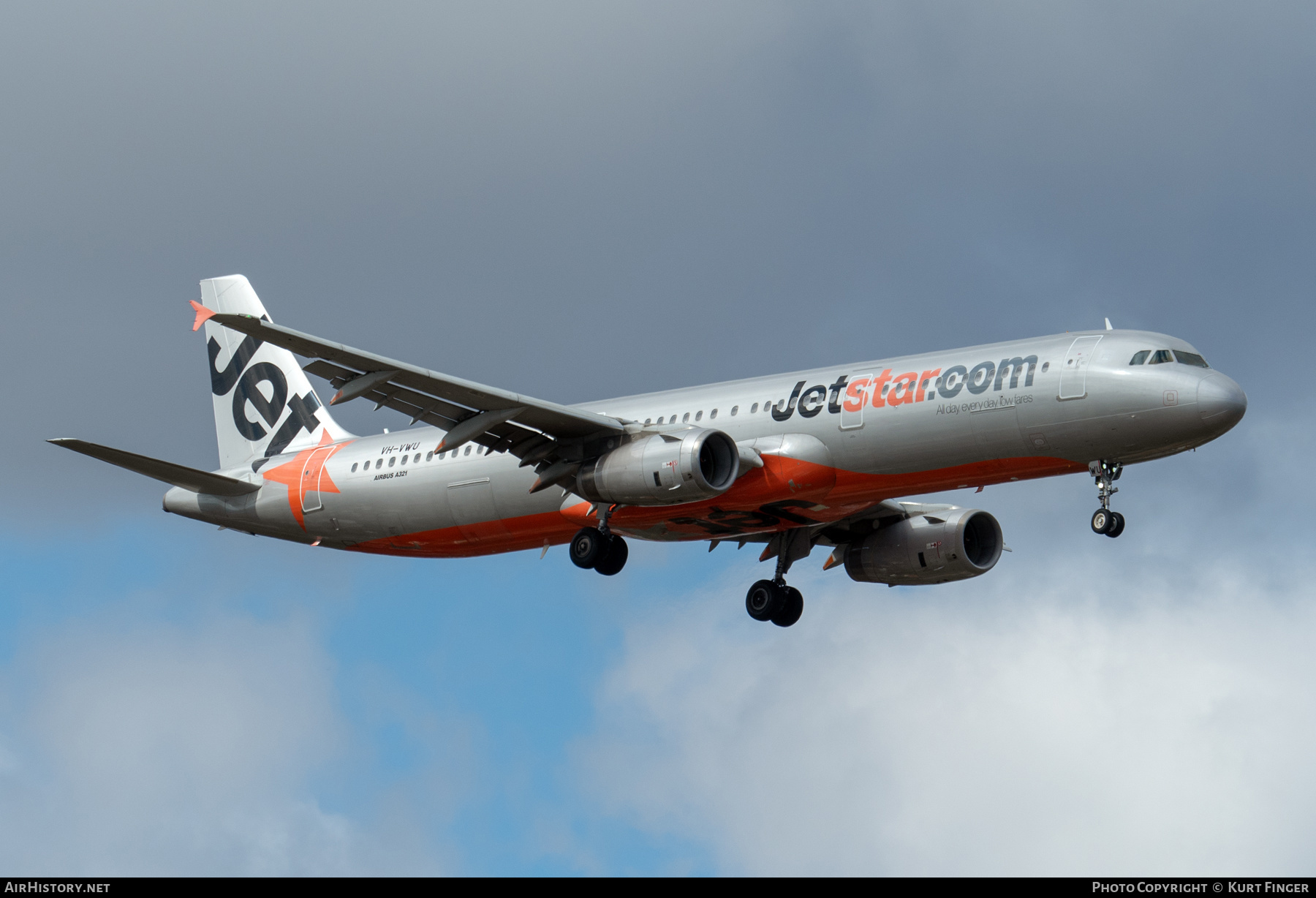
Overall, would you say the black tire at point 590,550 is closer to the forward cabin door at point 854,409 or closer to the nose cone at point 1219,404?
the forward cabin door at point 854,409

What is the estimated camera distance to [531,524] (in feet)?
160

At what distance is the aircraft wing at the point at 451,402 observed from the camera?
41.2m

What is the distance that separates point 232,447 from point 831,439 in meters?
23.8

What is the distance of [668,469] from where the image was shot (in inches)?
1684

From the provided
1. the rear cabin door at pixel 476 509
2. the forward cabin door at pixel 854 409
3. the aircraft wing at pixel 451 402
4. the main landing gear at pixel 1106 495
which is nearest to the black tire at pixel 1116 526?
the main landing gear at pixel 1106 495

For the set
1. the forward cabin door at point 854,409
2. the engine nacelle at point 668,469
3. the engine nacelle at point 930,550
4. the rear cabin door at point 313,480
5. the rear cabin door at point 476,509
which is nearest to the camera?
the forward cabin door at point 854,409

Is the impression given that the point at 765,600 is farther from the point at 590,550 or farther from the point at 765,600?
the point at 590,550

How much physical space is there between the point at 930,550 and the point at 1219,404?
1316cm

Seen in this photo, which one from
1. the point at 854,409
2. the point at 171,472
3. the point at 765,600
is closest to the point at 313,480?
the point at 171,472

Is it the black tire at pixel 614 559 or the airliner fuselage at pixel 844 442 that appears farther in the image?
the black tire at pixel 614 559

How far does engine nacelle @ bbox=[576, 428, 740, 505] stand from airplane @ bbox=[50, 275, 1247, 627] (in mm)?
52

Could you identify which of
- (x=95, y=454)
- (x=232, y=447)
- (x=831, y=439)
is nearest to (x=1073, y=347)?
(x=831, y=439)

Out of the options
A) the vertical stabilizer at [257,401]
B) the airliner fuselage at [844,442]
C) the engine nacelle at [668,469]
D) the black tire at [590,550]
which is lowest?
the black tire at [590,550]
